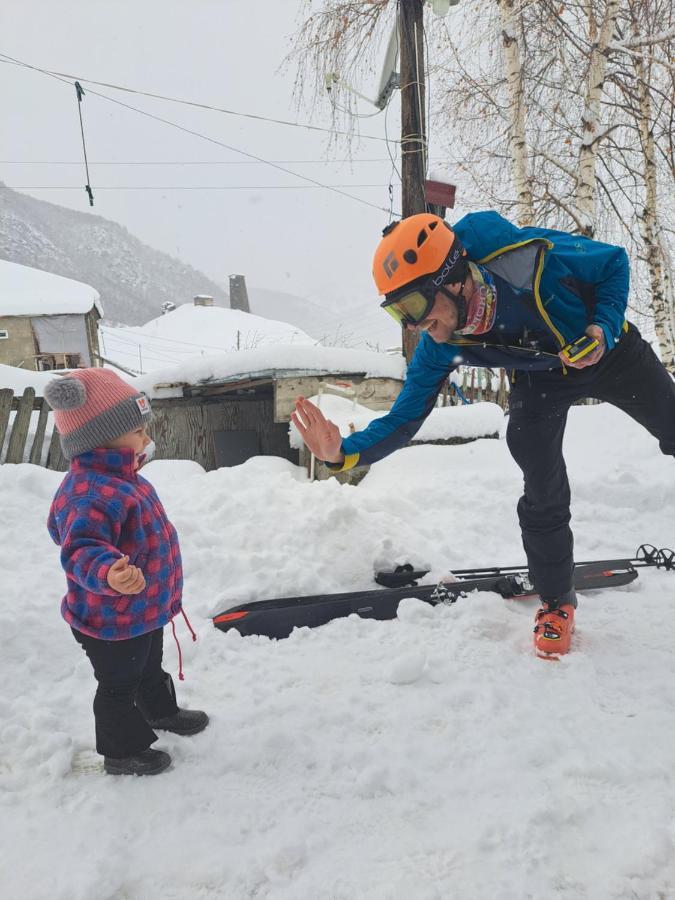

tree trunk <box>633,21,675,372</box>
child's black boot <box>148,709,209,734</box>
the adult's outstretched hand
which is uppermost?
tree trunk <box>633,21,675,372</box>

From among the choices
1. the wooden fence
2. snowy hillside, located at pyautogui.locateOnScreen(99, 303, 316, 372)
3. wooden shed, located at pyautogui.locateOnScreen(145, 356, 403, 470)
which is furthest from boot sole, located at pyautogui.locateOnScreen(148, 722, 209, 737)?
snowy hillside, located at pyautogui.locateOnScreen(99, 303, 316, 372)

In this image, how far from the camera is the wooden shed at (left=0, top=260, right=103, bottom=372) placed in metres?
24.3

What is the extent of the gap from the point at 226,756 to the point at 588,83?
29.2 ft

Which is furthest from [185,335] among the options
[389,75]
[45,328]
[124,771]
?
[124,771]

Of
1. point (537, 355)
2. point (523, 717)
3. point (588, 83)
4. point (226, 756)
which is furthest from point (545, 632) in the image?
point (588, 83)

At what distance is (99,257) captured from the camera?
111 meters

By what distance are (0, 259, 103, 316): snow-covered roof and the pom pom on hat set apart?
84.4ft

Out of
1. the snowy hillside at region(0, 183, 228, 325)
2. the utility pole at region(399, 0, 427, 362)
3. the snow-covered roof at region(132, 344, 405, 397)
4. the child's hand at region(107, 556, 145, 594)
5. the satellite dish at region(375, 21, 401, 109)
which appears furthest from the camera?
the snowy hillside at region(0, 183, 228, 325)

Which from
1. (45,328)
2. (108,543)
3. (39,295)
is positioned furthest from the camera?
(39,295)

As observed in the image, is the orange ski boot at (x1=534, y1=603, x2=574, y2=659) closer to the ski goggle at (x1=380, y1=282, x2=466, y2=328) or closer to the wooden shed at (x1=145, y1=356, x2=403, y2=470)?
the ski goggle at (x1=380, y1=282, x2=466, y2=328)

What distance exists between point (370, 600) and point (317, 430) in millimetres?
1003

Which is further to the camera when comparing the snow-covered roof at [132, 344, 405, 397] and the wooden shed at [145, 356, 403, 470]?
the wooden shed at [145, 356, 403, 470]

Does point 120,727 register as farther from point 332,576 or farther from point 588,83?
point 588,83

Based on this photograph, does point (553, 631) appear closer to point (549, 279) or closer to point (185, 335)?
point (549, 279)
